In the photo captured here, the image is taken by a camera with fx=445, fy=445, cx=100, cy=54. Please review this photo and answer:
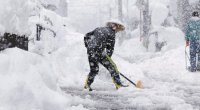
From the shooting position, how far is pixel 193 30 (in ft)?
46.2

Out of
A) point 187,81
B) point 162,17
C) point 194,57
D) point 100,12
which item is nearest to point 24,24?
point 187,81

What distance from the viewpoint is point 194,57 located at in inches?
557

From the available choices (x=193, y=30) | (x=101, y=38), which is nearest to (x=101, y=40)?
(x=101, y=38)

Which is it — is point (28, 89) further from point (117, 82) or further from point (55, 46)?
point (55, 46)

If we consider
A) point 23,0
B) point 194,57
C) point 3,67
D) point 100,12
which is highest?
point 23,0

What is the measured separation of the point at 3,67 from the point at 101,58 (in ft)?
14.9

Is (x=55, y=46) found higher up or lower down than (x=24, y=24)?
lower down

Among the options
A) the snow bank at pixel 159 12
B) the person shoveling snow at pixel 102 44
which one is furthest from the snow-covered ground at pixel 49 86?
the snow bank at pixel 159 12

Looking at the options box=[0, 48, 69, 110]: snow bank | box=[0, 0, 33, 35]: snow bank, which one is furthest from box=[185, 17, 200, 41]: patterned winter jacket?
box=[0, 48, 69, 110]: snow bank

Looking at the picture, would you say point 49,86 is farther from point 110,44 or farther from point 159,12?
point 159,12

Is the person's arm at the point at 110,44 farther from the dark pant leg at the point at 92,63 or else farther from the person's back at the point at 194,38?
the person's back at the point at 194,38

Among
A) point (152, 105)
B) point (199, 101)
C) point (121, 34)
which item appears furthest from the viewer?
point (121, 34)

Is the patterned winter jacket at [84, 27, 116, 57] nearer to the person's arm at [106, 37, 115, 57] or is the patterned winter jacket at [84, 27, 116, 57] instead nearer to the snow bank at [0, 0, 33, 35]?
the person's arm at [106, 37, 115, 57]

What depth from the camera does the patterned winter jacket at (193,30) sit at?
14.1 m
